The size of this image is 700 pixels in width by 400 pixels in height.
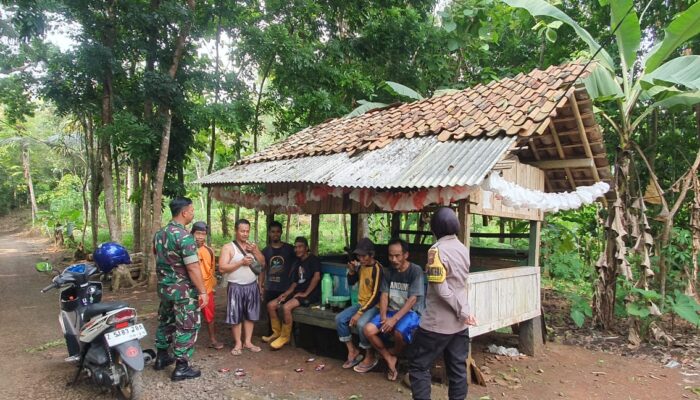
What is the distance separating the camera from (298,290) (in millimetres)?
6215

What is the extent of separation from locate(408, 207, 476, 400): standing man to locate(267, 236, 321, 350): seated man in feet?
8.59

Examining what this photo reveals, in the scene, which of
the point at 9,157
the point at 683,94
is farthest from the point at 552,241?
the point at 9,157

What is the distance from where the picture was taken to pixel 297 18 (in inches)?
437

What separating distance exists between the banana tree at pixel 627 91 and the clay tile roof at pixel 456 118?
2.17 ft

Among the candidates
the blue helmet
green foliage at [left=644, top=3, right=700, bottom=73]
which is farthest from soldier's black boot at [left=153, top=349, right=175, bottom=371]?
green foliage at [left=644, top=3, right=700, bottom=73]

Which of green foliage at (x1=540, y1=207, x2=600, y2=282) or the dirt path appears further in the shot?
green foliage at (x1=540, y1=207, x2=600, y2=282)

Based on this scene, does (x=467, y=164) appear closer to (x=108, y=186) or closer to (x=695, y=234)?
(x=695, y=234)

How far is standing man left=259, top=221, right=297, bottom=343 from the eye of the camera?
6.17 m

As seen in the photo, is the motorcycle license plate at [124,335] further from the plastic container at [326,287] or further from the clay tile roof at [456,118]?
the clay tile roof at [456,118]

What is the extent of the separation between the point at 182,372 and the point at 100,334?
0.99 meters

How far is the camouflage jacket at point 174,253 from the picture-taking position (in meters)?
4.35

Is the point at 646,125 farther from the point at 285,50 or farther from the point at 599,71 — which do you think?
the point at 285,50

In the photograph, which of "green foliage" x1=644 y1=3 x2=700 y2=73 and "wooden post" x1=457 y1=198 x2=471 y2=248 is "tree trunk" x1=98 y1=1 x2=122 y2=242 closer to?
"wooden post" x1=457 y1=198 x2=471 y2=248

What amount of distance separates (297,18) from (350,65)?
5.72ft
